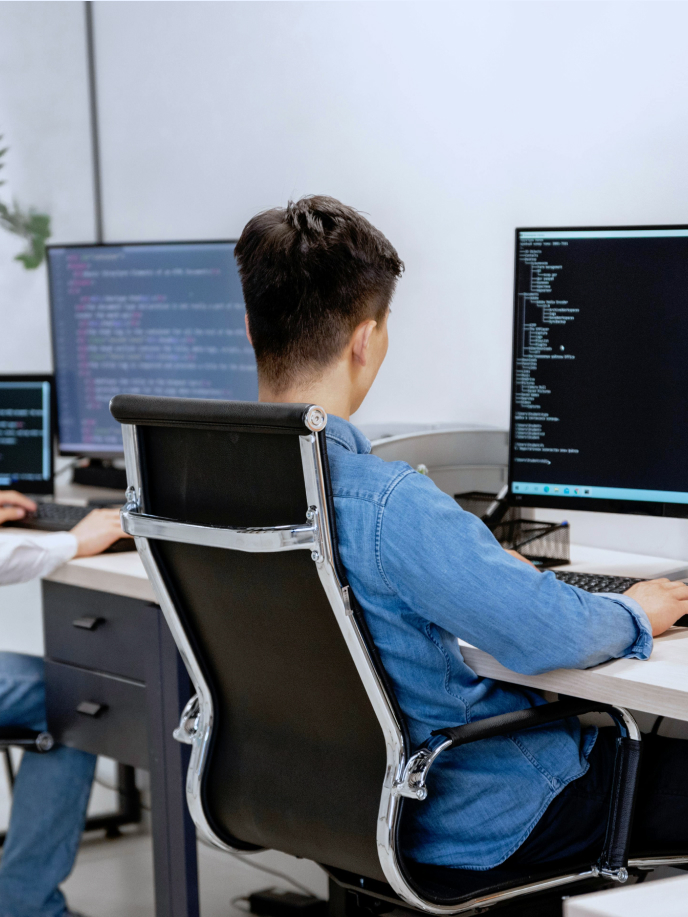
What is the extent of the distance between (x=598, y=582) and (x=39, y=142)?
7.01 ft

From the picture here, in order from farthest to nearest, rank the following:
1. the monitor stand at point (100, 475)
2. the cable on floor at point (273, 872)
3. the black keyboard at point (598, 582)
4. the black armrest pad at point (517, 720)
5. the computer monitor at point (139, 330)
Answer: the monitor stand at point (100, 475)
the computer monitor at point (139, 330)
the cable on floor at point (273, 872)
the black keyboard at point (598, 582)
the black armrest pad at point (517, 720)

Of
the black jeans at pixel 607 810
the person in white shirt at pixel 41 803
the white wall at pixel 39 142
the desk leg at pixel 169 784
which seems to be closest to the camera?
the black jeans at pixel 607 810

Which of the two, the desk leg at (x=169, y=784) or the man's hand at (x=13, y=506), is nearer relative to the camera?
the desk leg at (x=169, y=784)

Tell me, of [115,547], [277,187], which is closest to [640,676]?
[115,547]

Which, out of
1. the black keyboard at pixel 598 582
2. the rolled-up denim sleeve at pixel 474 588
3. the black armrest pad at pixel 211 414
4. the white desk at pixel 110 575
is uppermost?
the black armrest pad at pixel 211 414

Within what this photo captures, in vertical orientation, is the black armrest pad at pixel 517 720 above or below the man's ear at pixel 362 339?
below

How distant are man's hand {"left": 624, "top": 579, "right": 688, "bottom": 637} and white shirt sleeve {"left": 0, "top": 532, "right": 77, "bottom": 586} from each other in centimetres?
101

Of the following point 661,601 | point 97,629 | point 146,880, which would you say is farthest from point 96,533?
point 661,601

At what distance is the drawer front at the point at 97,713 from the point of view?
1.70m

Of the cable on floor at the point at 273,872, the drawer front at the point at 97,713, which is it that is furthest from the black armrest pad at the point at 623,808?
the cable on floor at the point at 273,872

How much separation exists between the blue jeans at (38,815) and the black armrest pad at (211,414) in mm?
1026

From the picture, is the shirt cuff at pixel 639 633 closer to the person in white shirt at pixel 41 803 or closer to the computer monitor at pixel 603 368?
the computer monitor at pixel 603 368

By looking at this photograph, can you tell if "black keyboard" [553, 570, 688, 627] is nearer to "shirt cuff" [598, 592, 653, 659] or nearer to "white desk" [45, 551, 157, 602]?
"shirt cuff" [598, 592, 653, 659]

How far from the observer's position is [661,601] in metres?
1.25
